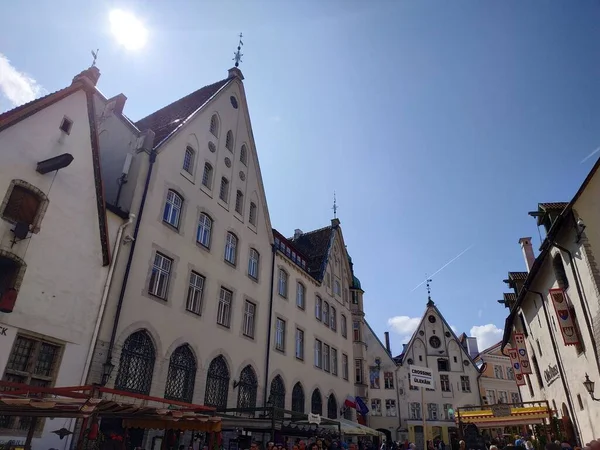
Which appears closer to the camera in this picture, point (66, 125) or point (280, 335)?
point (66, 125)

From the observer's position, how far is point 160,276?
17.2m

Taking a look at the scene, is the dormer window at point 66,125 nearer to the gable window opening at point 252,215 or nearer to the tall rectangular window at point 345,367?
the gable window opening at point 252,215

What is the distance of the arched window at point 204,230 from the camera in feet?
65.3

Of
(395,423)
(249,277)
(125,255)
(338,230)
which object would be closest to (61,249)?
(125,255)

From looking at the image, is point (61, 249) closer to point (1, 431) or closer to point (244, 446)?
point (1, 431)

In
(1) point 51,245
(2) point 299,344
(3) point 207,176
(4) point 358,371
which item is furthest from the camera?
(4) point 358,371

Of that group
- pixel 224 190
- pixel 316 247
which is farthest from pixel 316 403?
pixel 224 190

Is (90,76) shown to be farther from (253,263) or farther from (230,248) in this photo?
(253,263)

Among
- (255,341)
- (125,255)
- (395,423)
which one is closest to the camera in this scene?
(125,255)

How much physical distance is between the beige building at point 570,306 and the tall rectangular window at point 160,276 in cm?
1558

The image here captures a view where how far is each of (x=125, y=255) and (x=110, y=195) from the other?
3.04 metres

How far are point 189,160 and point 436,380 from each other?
119 ft

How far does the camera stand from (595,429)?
17094 mm

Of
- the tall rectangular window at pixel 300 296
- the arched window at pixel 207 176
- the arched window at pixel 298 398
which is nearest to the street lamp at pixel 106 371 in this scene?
the arched window at pixel 207 176
